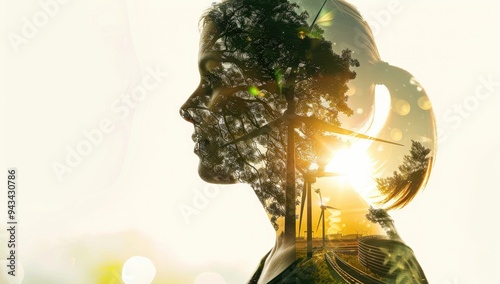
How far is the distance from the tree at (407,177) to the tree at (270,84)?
0.67 m

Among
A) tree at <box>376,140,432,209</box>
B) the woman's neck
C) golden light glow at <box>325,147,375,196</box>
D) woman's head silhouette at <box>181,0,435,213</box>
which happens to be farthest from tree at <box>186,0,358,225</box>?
tree at <box>376,140,432,209</box>

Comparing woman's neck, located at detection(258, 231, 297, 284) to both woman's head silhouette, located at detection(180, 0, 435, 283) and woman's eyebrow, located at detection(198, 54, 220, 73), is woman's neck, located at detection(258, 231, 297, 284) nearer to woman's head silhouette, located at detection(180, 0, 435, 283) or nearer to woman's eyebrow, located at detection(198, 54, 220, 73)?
woman's head silhouette, located at detection(180, 0, 435, 283)

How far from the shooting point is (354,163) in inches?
175

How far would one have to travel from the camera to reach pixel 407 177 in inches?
178

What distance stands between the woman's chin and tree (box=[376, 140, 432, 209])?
63.2 inches

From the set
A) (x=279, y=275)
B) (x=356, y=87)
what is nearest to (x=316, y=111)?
(x=356, y=87)

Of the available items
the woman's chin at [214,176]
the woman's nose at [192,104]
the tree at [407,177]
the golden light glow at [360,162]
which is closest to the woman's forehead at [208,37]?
the woman's nose at [192,104]

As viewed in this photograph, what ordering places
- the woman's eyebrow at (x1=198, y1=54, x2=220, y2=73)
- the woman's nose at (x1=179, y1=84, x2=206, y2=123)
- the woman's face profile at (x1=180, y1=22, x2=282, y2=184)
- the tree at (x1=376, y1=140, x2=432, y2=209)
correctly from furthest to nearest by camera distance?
1. the woman's nose at (x1=179, y1=84, x2=206, y2=123)
2. the woman's eyebrow at (x1=198, y1=54, x2=220, y2=73)
3. the woman's face profile at (x1=180, y1=22, x2=282, y2=184)
4. the tree at (x1=376, y1=140, x2=432, y2=209)

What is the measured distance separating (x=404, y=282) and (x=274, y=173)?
1.59 metres

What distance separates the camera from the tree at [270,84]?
435 centimetres

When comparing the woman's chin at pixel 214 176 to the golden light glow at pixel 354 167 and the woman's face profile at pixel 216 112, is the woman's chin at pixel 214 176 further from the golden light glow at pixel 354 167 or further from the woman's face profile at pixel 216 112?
the golden light glow at pixel 354 167

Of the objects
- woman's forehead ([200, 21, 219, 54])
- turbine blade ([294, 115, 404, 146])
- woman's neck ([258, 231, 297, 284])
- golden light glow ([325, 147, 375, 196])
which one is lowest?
woman's neck ([258, 231, 297, 284])

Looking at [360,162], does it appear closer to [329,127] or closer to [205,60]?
[329,127]

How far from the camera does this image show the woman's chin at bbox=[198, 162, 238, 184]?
5.14 metres
